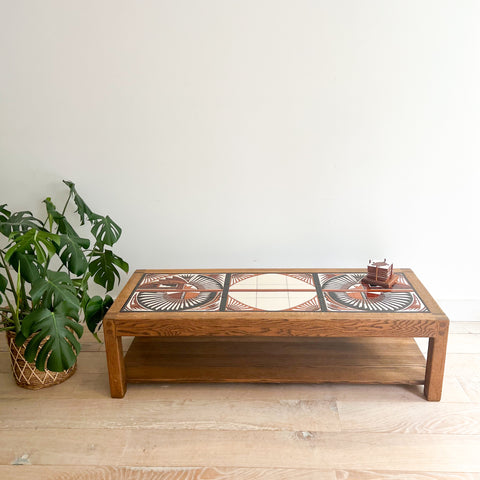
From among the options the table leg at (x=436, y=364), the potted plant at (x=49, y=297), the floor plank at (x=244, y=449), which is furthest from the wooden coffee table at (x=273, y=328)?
the floor plank at (x=244, y=449)

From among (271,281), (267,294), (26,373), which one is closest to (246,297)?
(267,294)

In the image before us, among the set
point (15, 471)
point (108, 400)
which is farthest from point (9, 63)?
point (15, 471)

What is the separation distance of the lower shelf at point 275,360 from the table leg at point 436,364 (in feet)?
0.19

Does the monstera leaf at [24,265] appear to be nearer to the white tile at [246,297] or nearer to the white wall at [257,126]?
the white wall at [257,126]

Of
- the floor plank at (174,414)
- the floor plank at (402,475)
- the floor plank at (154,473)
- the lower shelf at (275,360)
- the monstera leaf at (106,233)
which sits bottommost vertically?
the floor plank at (174,414)

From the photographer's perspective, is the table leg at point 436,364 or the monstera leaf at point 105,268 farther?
the monstera leaf at point 105,268

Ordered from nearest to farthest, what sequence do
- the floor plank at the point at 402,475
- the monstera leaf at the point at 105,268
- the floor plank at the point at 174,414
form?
1. the floor plank at the point at 402,475
2. the floor plank at the point at 174,414
3. the monstera leaf at the point at 105,268

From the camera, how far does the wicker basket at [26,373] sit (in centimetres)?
203

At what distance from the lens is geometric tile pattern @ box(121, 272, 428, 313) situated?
76.7 inches

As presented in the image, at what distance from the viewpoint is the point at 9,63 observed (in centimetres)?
229

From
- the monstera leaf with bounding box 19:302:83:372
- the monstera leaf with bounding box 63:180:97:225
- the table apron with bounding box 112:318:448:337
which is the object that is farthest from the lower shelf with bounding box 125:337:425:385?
the monstera leaf with bounding box 63:180:97:225

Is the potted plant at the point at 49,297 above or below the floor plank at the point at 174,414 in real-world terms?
above

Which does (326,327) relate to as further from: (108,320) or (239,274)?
(108,320)

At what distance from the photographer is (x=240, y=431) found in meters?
1.80
